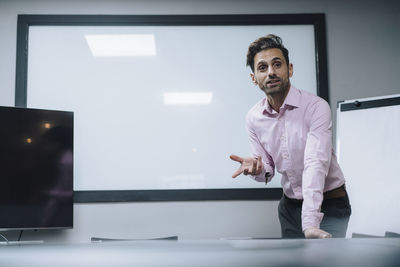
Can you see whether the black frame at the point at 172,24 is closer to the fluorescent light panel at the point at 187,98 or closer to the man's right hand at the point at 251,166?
the fluorescent light panel at the point at 187,98

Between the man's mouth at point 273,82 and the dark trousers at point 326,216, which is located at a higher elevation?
the man's mouth at point 273,82

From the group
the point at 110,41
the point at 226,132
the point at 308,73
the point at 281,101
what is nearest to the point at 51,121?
the point at 110,41

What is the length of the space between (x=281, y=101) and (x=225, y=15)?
3.65 feet

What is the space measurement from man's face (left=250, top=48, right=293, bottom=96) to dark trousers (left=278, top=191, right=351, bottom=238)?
66cm

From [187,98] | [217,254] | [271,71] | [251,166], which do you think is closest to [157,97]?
[187,98]

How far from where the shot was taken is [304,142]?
84.6 inches

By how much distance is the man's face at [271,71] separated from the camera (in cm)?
236

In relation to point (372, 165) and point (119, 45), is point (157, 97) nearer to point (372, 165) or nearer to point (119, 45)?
point (119, 45)

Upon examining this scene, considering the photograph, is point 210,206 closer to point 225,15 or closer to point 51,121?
point 51,121

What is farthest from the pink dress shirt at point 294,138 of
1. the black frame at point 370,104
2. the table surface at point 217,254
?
the table surface at point 217,254

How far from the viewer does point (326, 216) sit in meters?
2.06

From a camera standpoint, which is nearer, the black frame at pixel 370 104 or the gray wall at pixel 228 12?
the black frame at pixel 370 104

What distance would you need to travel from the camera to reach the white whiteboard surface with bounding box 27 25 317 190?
116 inches

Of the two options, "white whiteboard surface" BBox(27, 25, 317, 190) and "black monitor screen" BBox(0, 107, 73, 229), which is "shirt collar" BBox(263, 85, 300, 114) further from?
"black monitor screen" BBox(0, 107, 73, 229)
